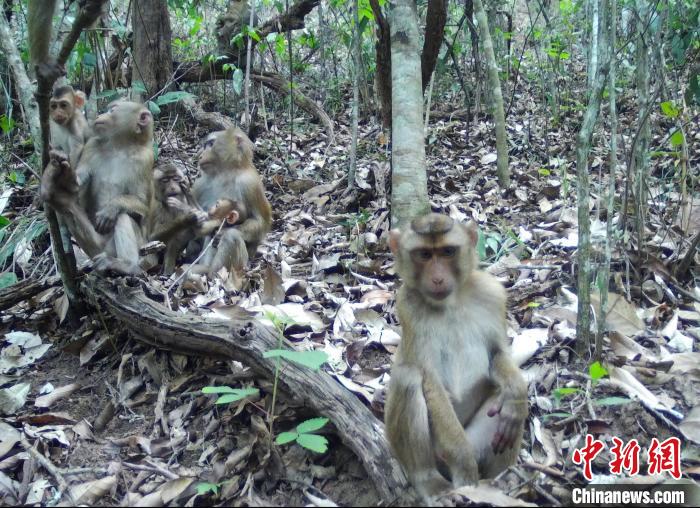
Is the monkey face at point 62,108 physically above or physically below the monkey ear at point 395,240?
above

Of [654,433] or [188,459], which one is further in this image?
[188,459]

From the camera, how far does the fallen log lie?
340 centimetres

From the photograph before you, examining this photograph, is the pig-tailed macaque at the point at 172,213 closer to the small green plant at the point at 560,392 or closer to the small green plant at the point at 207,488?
the small green plant at the point at 207,488

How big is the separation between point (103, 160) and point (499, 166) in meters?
4.71

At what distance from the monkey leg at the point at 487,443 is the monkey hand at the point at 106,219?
4327mm

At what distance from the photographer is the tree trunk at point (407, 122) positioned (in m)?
5.71

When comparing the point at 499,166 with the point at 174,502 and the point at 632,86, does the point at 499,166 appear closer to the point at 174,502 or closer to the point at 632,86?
the point at 632,86

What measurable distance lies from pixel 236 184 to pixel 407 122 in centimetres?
308

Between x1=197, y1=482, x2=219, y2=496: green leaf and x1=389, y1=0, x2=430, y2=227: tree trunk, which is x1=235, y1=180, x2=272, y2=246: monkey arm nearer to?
x1=389, y1=0, x2=430, y2=227: tree trunk

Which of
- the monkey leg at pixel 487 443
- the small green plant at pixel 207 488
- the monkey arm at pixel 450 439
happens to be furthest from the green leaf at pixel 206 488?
the monkey leg at pixel 487 443

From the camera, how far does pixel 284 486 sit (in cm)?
368

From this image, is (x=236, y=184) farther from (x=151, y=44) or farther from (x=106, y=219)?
(x=151, y=44)

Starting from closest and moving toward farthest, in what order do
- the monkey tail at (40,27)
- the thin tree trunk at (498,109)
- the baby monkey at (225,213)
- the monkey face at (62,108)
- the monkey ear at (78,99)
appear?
1. the monkey tail at (40,27)
2. the monkey face at (62,108)
3. the monkey ear at (78,99)
4. the baby monkey at (225,213)
5. the thin tree trunk at (498,109)

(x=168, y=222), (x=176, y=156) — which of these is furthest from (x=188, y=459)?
(x=176, y=156)
